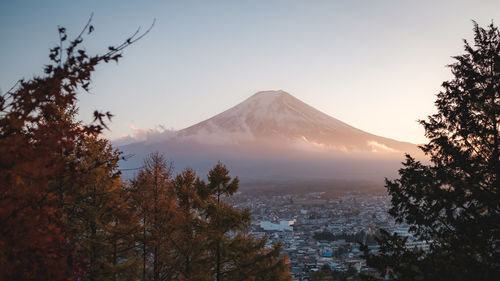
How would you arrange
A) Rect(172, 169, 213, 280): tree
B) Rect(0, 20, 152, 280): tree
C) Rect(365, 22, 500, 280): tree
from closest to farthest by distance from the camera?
1. Rect(0, 20, 152, 280): tree
2. Rect(365, 22, 500, 280): tree
3. Rect(172, 169, 213, 280): tree

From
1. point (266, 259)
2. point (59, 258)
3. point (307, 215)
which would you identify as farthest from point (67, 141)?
point (307, 215)

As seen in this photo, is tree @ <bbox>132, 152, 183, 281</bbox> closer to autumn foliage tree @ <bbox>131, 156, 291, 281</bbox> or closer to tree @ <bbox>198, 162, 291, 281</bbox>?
autumn foliage tree @ <bbox>131, 156, 291, 281</bbox>

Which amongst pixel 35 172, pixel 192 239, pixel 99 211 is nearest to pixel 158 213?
pixel 192 239

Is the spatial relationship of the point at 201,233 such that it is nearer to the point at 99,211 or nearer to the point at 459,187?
the point at 99,211

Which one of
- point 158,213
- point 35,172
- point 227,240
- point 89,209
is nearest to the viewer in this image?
point 35,172

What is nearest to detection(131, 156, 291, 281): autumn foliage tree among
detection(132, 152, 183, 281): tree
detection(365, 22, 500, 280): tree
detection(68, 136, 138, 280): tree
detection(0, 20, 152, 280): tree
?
detection(132, 152, 183, 281): tree

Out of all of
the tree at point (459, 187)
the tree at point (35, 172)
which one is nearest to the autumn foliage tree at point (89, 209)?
the tree at point (35, 172)

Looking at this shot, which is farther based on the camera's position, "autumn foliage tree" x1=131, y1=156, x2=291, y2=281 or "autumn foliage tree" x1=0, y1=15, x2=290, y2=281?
"autumn foliage tree" x1=131, y1=156, x2=291, y2=281

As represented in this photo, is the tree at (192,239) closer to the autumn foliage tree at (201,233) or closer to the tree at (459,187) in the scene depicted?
the autumn foliage tree at (201,233)
